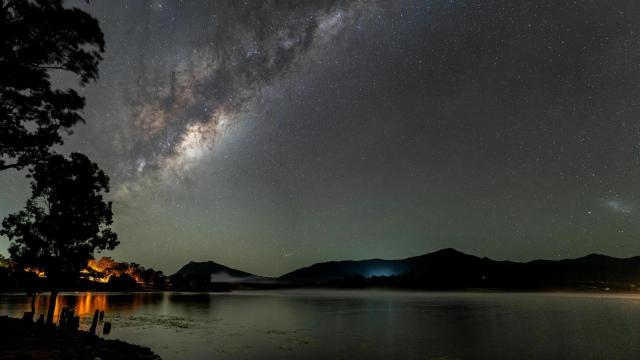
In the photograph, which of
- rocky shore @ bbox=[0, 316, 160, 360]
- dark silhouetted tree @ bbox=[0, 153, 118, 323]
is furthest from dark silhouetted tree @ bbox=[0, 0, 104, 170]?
dark silhouetted tree @ bbox=[0, 153, 118, 323]

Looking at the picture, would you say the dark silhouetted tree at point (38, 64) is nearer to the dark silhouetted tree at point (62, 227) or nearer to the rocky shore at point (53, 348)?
the rocky shore at point (53, 348)

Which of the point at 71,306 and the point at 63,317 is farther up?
the point at 71,306

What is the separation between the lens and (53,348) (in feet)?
68.8

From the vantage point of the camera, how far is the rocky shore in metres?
18.8

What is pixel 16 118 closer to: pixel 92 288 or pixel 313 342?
pixel 313 342

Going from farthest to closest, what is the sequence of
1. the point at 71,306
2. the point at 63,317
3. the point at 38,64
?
the point at 71,306 < the point at 63,317 < the point at 38,64

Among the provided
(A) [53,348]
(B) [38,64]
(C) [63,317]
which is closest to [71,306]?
(C) [63,317]

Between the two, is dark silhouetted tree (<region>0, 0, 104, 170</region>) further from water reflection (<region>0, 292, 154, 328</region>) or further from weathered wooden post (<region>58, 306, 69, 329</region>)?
water reflection (<region>0, 292, 154, 328</region>)

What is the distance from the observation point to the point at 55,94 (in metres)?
18.3

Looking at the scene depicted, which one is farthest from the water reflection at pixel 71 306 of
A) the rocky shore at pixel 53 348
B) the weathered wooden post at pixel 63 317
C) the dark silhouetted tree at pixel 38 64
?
the dark silhouetted tree at pixel 38 64

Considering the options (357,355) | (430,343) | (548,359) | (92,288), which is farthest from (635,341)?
(92,288)

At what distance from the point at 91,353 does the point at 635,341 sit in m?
47.4

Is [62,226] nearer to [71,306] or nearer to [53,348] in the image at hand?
[53,348]

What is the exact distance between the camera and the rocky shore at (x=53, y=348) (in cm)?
1884
